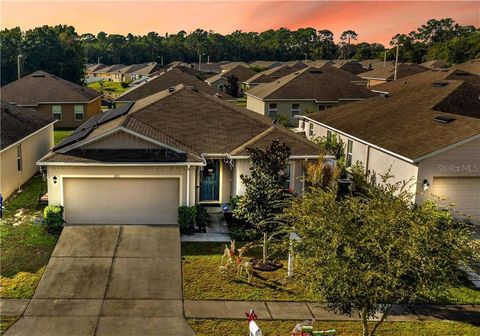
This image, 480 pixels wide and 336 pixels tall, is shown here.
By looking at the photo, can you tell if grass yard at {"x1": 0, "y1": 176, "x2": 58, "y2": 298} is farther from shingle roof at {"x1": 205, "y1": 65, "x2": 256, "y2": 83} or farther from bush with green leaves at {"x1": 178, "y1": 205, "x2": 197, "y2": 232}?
shingle roof at {"x1": 205, "y1": 65, "x2": 256, "y2": 83}

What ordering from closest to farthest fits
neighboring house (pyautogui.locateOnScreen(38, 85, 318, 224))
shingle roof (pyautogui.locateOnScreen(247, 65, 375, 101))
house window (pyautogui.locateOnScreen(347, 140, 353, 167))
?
neighboring house (pyautogui.locateOnScreen(38, 85, 318, 224)) → house window (pyautogui.locateOnScreen(347, 140, 353, 167)) → shingle roof (pyautogui.locateOnScreen(247, 65, 375, 101))

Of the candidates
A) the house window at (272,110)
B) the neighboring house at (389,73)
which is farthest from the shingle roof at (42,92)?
the neighboring house at (389,73)

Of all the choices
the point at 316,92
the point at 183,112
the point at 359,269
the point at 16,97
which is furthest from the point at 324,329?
the point at 16,97

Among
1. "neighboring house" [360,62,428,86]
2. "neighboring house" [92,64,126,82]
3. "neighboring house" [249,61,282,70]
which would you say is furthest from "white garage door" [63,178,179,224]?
"neighboring house" [92,64,126,82]

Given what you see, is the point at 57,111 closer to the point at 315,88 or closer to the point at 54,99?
the point at 54,99

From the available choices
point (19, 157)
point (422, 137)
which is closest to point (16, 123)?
point (19, 157)

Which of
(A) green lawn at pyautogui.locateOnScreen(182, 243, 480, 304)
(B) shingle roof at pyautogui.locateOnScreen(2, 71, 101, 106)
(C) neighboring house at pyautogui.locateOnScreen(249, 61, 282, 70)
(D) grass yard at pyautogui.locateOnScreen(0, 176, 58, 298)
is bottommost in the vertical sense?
(A) green lawn at pyautogui.locateOnScreen(182, 243, 480, 304)
